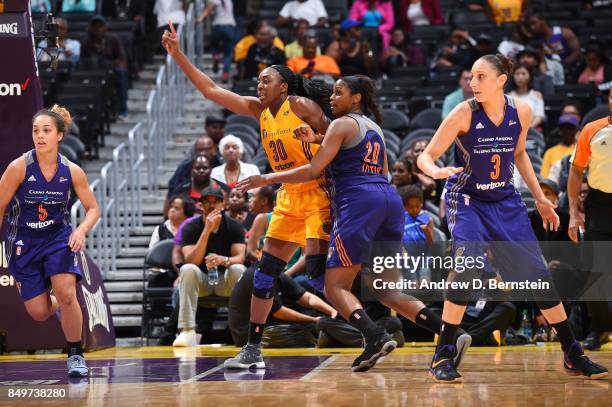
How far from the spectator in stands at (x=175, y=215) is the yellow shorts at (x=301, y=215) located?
179 inches

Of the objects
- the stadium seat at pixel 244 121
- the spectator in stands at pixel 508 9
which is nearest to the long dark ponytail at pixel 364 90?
the stadium seat at pixel 244 121

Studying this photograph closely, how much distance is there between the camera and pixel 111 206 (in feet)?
42.4

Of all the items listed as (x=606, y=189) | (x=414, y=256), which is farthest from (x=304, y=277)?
(x=606, y=189)

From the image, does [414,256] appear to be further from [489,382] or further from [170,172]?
[170,172]

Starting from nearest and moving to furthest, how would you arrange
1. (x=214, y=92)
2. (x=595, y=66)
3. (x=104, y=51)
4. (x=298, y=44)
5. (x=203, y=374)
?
(x=203, y=374)
(x=214, y=92)
(x=595, y=66)
(x=298, y=44)
(x=104, y=51)

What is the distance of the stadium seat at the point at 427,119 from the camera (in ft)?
46.6

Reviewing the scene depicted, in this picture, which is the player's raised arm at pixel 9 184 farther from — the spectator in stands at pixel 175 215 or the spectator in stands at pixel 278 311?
the spectator in stands at pixel 175 215

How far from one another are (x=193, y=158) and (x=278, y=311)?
146 inches

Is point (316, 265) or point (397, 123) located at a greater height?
point (397, 123)

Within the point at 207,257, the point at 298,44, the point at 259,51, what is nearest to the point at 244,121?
the point at 259,51

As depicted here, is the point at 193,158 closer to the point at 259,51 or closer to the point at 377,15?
the point at 259,51

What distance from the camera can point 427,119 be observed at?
1427 cm

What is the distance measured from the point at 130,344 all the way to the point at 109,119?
497 cm

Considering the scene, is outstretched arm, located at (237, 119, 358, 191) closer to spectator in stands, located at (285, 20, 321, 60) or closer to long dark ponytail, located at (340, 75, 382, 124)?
long dark ponytail, located at (340, 75, 382, 124)
